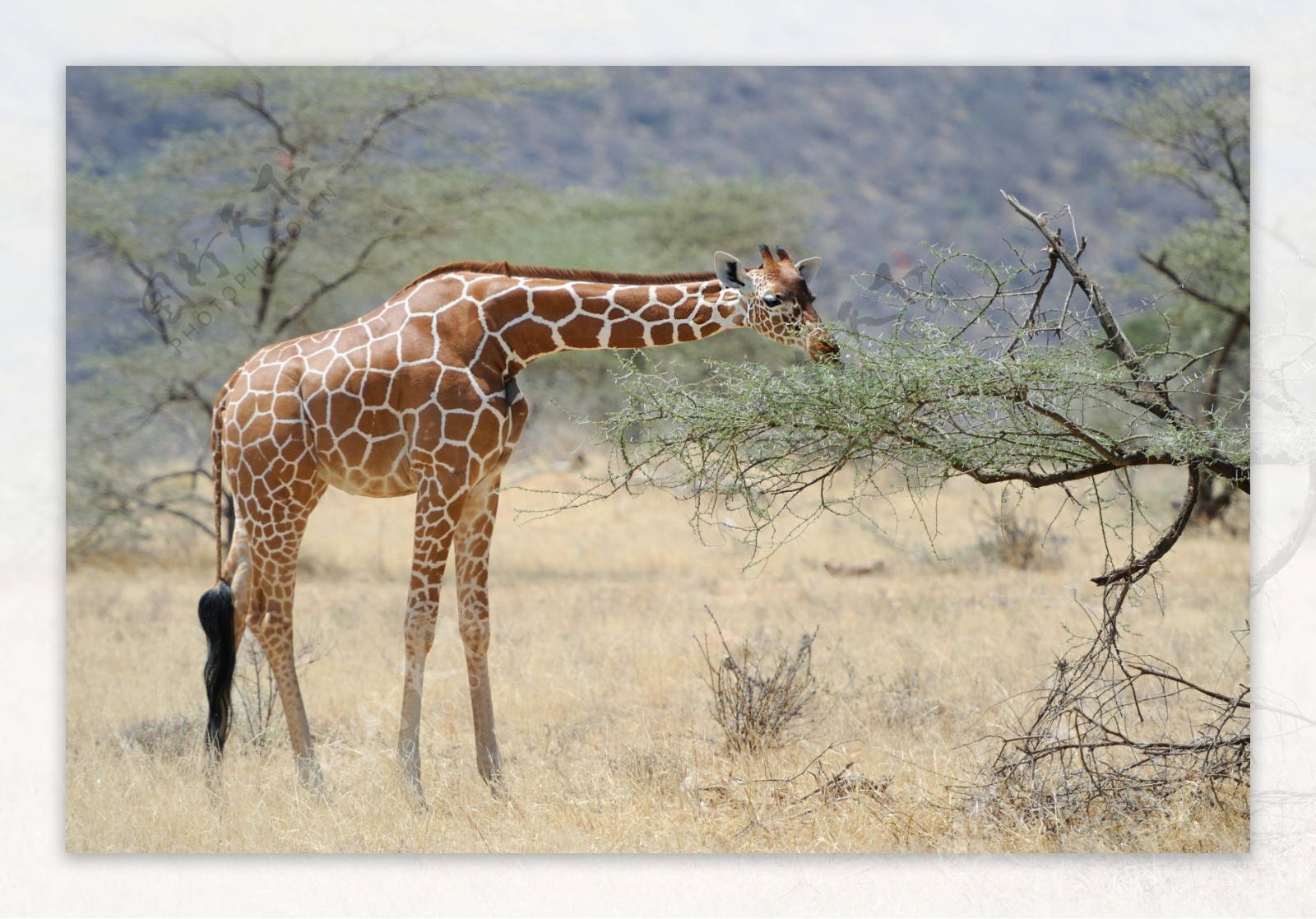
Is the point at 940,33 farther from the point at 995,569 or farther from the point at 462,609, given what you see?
the point at 995,569

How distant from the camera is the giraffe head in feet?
14.4

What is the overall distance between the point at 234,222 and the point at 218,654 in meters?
5.35

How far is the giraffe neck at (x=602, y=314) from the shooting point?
15.0 ft

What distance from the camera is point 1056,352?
3961 millimetres

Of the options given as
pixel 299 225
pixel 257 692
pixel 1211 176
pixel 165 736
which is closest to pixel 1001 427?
pixel 257 692

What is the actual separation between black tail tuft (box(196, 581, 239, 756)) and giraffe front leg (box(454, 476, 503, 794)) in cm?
85

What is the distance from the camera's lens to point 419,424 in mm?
4668

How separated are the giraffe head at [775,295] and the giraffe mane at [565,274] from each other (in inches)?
5.5

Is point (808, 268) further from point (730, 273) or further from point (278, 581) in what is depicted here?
point (278, 581)

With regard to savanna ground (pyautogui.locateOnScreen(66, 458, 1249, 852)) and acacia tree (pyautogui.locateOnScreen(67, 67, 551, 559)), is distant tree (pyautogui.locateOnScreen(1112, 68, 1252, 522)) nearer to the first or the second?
savanna ground (pyautogui.locateOnScreen(66, 458, 1249, 852))

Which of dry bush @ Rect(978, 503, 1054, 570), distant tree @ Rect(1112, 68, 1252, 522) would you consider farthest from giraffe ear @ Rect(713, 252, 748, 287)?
distant tree @ Rect(1112, 68, 1252, 522)

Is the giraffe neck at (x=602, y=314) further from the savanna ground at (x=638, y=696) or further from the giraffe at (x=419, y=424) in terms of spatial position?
the savanna ground at (x=638, y=696)

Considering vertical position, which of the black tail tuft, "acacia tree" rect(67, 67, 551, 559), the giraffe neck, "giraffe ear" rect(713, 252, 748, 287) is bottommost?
the black tail tuft

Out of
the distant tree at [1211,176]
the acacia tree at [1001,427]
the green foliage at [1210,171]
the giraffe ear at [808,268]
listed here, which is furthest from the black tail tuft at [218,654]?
the green foliage at [1210,171]
